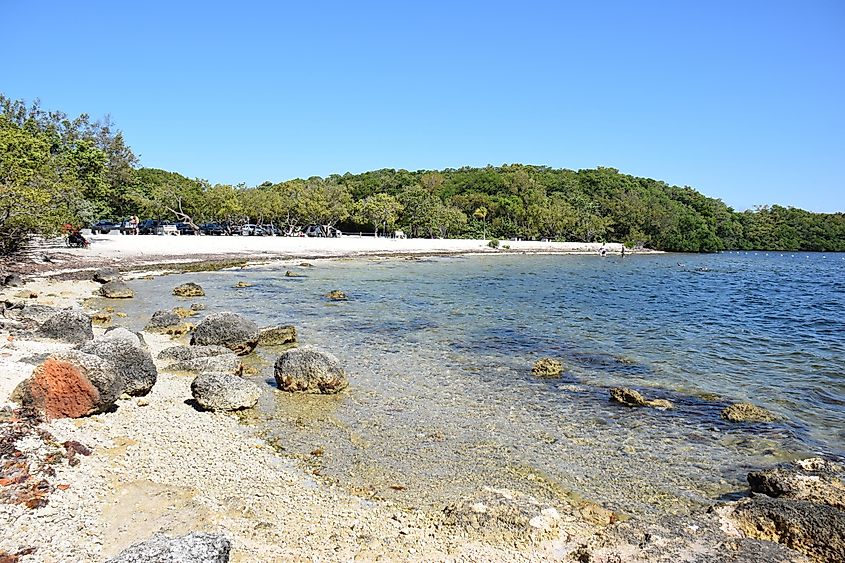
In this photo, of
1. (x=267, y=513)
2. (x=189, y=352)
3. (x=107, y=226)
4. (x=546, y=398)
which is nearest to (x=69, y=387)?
(x=267, y=513)

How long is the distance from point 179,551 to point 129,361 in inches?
274

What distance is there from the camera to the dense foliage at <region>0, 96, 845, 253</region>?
37.2m

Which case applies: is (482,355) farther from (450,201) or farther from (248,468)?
(450,201)

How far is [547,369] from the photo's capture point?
14953 mm

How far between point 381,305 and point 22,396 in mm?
19622

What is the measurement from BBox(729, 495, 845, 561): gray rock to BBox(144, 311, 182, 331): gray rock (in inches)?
674

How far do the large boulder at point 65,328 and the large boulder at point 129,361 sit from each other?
4296 mm

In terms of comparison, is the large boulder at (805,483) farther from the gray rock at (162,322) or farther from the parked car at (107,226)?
the parked car at (107,226)

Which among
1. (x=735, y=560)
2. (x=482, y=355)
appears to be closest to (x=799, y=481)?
(x=735, y=560)

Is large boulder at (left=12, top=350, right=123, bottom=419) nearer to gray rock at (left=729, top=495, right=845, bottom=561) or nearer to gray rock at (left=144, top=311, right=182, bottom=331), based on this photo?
gray rock at (left=144, top=311, right=182, bottom=331)

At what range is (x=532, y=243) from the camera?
4402 inches

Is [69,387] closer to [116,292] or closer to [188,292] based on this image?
[116,292]

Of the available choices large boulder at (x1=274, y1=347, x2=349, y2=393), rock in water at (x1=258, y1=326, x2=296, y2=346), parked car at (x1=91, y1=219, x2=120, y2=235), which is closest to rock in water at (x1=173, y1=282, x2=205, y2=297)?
rock in water at (x1=258, y1=326, x2=296, y2=346)

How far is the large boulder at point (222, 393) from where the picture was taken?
423 inches
